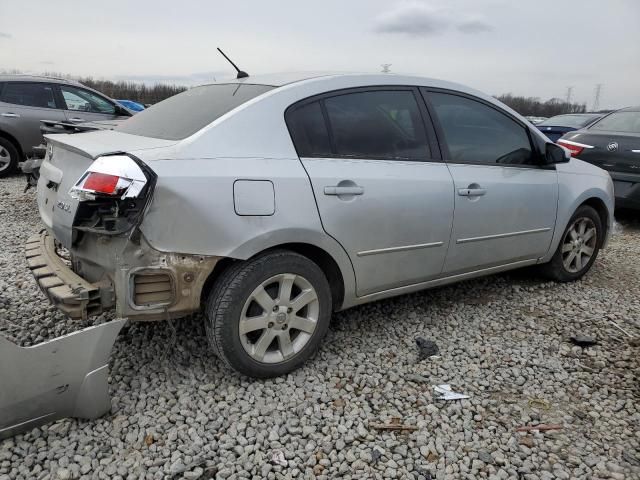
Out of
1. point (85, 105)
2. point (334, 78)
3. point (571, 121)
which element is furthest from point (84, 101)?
point (571, 121)

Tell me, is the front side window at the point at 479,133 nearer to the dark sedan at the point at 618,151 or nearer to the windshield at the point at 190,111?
the windshield at the point at 190,111

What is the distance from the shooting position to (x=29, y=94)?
27.0 feet

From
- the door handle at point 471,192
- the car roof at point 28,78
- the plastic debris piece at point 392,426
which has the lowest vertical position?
the plastic debris piece at point 392,426

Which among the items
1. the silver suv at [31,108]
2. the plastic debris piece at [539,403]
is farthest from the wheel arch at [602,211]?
the silver suv at [31,108]

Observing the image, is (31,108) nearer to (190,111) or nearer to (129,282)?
(190,111)

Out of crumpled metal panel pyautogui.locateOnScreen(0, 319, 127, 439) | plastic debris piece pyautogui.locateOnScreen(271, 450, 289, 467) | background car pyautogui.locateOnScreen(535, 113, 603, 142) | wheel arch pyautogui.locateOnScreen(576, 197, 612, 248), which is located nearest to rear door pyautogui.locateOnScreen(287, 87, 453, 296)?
plastic debris piece pyautogui.locateOnScreen(271, 450, 289, 467)

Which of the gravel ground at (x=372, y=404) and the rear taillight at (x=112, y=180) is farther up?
the rear taillight at (x=112, y=180)

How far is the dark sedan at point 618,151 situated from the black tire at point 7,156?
8.10 m

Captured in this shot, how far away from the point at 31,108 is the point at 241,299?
289 inches

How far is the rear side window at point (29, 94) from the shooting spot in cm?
810

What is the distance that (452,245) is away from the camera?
3.41m

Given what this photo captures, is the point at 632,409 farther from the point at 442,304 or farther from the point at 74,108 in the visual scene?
the point at 74,108

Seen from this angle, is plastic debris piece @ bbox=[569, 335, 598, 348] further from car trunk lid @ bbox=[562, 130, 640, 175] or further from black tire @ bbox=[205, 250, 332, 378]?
car trunk lid @ bbox=[562, 130, 640, 175]

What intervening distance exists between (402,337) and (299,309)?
3.02ft
